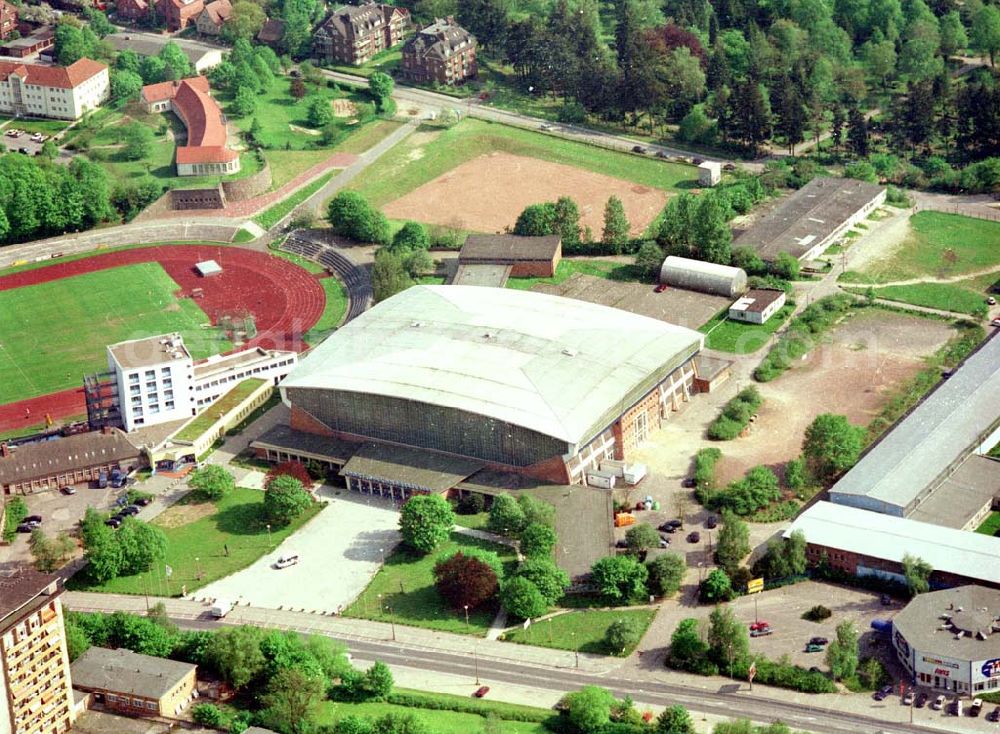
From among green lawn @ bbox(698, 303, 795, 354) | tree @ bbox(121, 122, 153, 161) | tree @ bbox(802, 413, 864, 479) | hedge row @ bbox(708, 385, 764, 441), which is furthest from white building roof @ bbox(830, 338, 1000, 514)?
tree @ bbox(121, 122, 153, 161)

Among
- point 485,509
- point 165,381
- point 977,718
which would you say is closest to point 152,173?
point 165,381

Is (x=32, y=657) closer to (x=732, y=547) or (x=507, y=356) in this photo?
(x=732, y=547)

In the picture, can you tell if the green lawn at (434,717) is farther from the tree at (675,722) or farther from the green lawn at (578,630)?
the green lawn at (578,630)

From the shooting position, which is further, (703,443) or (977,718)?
(703,443)

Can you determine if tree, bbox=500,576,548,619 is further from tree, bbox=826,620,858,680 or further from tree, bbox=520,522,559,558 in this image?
tree, bbox=826,620,858,680

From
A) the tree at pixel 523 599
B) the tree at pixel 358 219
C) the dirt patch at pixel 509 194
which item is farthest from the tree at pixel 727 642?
the tree at pixel 358 219

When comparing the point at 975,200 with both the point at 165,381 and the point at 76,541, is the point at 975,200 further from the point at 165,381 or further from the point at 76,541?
the point at 76,541
